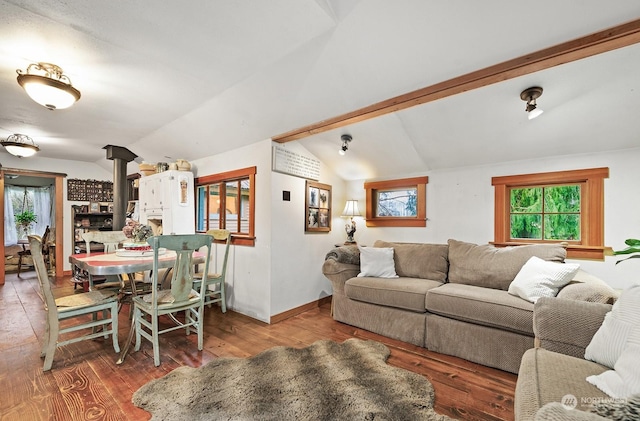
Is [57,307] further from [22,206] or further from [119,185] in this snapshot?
[22,206]

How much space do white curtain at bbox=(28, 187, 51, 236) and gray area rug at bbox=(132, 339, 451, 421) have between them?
7854 mm

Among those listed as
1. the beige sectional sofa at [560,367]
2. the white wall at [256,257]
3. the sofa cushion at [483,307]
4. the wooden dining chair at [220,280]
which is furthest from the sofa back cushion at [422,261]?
the wooden dining chair at [220,280]

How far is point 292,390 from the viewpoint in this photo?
1.79 metres

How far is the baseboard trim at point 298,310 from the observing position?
121 inches

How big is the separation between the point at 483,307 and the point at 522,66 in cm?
176

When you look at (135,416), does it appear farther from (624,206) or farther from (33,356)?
(624,206)

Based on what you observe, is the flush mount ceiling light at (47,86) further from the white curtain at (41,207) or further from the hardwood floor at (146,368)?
the white curtain at (41,207)

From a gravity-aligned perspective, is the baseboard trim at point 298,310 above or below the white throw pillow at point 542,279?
below

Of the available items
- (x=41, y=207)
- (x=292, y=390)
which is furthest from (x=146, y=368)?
(x=41, y=207)

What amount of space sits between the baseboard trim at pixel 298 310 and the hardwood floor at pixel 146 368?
0.07 metres

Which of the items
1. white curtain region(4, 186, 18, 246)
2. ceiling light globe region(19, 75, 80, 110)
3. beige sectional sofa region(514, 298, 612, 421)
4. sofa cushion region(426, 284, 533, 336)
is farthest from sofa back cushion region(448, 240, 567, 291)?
white curtain region(4, 186, 18, 246)

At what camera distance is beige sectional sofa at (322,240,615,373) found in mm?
2078

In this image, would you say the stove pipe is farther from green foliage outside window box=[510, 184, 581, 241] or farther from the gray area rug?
green foliage outside window box=[510, 184, 581, 241]

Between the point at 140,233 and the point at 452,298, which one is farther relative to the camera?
the point at 140,233
